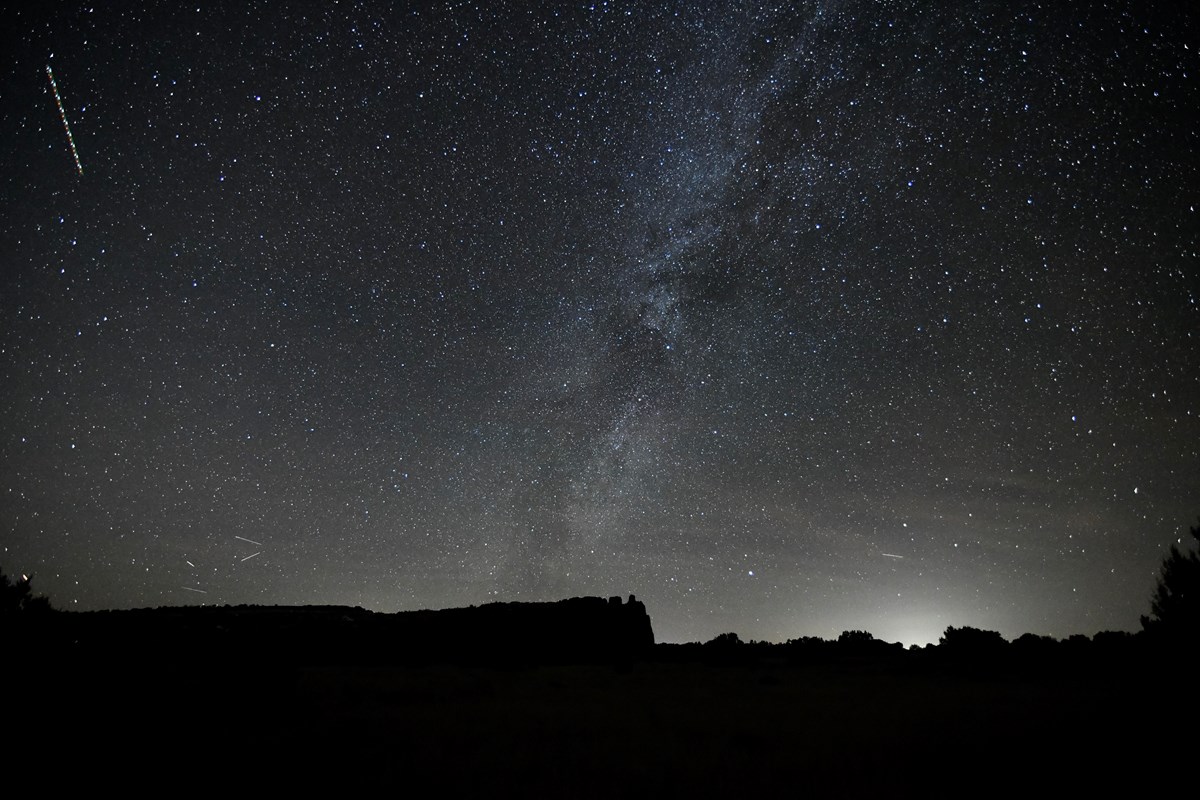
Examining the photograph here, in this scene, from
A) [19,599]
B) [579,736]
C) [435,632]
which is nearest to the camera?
[579,736]

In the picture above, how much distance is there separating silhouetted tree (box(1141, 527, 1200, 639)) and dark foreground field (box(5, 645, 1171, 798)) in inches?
273

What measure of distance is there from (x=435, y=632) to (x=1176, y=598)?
31.5 m

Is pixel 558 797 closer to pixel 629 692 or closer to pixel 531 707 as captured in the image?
pixel 531 707

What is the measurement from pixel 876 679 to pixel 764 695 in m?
5.78

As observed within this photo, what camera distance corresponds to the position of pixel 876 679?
17734mm

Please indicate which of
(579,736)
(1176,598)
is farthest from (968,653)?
(579,736)

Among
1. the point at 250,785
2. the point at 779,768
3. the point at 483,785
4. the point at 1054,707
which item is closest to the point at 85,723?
the point at 250,785

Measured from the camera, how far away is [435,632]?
97.3ft

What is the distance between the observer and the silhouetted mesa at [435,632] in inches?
997

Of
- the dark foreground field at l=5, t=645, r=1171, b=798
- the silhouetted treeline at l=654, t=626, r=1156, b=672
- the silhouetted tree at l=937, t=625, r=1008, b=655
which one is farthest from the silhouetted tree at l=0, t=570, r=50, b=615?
the silhouetted tree at l=937, t=625, r=1008, b=655

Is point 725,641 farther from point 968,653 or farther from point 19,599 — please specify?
point 19,599

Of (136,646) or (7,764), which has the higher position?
(136,646)

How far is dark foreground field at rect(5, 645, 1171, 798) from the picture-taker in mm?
6848

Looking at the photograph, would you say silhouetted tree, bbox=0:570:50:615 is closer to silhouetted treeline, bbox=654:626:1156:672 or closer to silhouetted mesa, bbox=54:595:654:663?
silhouetted mesa, bbox=54:595:654:663
